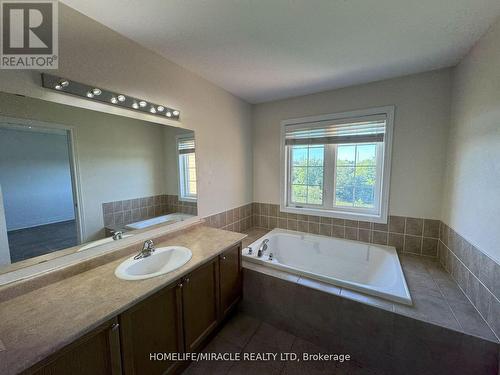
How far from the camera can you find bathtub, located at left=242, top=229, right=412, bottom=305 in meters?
1.76

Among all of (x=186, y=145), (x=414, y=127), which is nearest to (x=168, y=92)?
(x=186, y=145)

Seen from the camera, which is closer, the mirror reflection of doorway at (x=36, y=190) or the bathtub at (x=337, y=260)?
the mirror reflection of doorway at (x=36, y=190)

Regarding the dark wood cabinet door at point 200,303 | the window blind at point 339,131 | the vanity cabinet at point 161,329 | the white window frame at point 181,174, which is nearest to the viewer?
the vanity cabinet at point 161,329

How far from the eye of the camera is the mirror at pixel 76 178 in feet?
3.60

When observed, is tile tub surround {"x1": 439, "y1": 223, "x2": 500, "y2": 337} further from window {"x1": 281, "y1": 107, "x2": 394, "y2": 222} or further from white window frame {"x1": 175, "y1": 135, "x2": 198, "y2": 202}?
white window frame {"x1": 175, "y1": 135, "x2": 198, "y2": 202}

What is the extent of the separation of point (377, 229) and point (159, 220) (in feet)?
7.84

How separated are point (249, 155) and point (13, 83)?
2345 mm

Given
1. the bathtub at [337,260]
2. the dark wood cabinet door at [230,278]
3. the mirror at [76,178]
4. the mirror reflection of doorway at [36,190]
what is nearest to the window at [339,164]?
the bathtub at [337,260]

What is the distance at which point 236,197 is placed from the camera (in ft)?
9.24

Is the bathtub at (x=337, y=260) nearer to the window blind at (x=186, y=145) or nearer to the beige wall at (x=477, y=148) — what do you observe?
the beige wall at (x=477, y=148)

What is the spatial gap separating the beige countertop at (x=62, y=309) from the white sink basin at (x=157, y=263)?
55 millimetres

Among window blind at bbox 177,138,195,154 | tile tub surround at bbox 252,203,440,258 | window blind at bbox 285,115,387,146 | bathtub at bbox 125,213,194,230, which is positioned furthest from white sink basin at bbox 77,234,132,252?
window blind at bbox 285,115,387,146

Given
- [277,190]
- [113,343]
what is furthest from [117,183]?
[277,190]

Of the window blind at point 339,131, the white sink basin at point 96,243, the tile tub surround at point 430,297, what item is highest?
the window blind at point 339,131
